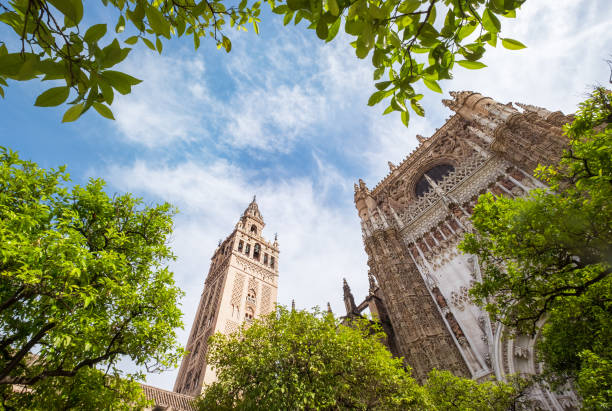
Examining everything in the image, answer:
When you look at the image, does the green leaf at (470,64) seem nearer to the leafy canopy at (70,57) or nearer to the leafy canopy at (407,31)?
the leafy canopy at (407,31)

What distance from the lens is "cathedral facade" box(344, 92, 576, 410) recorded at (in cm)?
1112

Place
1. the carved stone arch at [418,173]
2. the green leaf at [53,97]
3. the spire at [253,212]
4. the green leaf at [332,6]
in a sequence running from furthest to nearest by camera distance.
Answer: the spire at [253,212] < the carved stone arch at [418,173] < the green leaf at [332,6] < the green leaf at [53,97]

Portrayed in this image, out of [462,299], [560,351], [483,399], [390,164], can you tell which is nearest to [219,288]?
[390,164]

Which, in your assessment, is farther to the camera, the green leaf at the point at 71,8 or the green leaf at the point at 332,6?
the green leaf at the point at 332,6

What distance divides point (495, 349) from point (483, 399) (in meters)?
2.61

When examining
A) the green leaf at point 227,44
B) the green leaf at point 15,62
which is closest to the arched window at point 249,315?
the green leaf at point 227,44

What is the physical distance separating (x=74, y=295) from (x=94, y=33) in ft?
16.5

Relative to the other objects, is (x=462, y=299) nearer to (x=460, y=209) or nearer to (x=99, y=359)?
(x=460, y=209)

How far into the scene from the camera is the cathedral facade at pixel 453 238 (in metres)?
11.1

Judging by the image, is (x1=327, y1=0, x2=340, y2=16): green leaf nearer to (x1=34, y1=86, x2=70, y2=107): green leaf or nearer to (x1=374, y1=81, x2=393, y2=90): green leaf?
(x1=374, y1=81, x2=393, y2=90): green leaf

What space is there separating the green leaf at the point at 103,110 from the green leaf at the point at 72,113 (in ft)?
0.19

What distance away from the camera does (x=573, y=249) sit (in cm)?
574

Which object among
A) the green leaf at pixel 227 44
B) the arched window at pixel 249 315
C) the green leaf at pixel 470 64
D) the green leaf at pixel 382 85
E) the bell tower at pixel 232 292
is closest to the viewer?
the green leaf at pixel 470 64

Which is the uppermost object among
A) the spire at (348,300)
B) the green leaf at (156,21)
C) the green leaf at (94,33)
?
the spire at (348,300)
